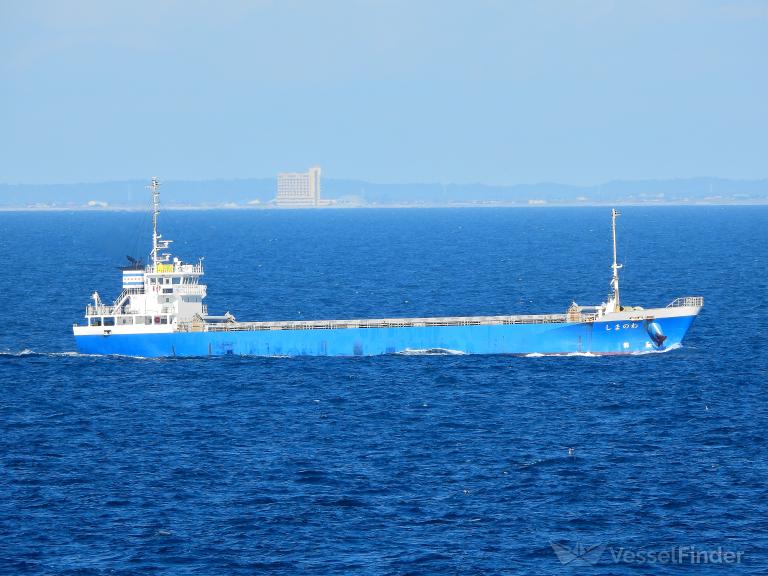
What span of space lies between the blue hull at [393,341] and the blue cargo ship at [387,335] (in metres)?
0.08

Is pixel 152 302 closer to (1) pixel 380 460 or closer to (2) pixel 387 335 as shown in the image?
(2) pixel 387 335

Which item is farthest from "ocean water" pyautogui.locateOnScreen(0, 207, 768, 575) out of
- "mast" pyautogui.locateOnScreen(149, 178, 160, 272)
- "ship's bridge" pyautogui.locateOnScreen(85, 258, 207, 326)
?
"mast" pyautogui.locateOnScreen(149, 178, 160, 272)

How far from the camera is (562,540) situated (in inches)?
2016

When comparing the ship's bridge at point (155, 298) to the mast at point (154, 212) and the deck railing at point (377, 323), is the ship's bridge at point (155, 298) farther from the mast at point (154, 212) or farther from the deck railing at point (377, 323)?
the deck railing at point (377, 323)

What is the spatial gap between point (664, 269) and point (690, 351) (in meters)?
77.7

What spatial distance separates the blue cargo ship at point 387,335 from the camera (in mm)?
93250

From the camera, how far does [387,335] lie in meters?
94.8

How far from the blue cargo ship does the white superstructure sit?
11cm

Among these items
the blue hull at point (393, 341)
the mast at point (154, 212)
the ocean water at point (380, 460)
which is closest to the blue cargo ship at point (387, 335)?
the blue hull at point (393, 341)

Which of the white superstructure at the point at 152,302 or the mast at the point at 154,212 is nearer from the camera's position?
the white superstructure at the point at 152,302

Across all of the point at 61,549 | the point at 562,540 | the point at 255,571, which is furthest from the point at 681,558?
the point at 61,549

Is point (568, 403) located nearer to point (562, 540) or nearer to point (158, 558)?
point (562, 540)

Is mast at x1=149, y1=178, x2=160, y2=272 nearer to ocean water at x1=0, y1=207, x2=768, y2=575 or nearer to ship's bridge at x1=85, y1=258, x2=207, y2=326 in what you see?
ship's bridge at x1=85, y1=258, x2=207, y2=326

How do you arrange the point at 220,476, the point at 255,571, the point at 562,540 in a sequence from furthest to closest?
1. the point at 220,476
2. the point at 562,540
3. the point at 255,571
